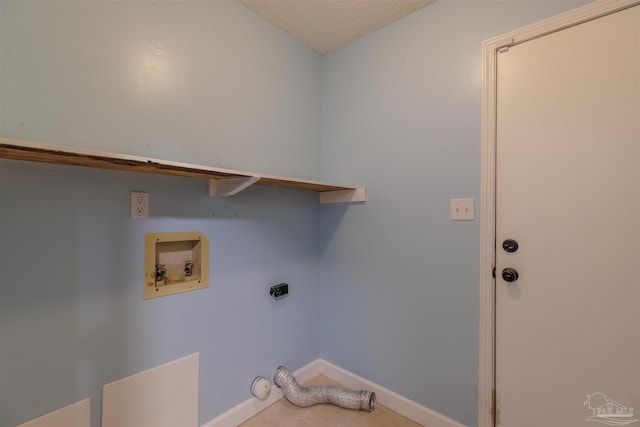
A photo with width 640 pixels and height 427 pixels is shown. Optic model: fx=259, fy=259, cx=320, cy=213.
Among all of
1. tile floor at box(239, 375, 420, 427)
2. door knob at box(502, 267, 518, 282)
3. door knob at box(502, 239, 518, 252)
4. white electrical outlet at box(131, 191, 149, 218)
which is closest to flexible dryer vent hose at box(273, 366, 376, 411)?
tile floor at box(239, 375, 420, 427)

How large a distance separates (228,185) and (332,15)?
1.32m

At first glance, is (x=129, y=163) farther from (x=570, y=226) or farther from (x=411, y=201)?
(x=570, y=226)

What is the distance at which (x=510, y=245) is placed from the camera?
1336 mm

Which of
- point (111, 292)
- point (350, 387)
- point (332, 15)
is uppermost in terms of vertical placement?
point (332, 15)

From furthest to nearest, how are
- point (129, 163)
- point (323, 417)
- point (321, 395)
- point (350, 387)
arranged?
1. point (350, 387)
2. point (321, 395)
3. point (323, 417)
4. point (129, 163)

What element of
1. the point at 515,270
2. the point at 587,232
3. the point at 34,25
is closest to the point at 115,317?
the point at 34,25

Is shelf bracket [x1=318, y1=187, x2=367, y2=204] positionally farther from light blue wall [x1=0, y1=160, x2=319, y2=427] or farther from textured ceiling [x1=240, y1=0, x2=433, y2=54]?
textured ceiling [x1=240, y1=0, x2=433, y2=54]

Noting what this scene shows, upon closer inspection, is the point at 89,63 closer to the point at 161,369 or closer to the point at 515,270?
the point at 161,369

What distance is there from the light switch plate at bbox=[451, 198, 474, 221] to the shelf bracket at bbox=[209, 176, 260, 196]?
3.68ft

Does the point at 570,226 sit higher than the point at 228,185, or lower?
lower

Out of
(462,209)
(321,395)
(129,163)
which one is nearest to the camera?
(129,163)

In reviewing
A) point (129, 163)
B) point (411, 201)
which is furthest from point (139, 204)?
point (411, 201)

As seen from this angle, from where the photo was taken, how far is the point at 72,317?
1048 millimetres

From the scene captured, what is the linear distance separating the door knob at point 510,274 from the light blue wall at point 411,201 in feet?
0.41
